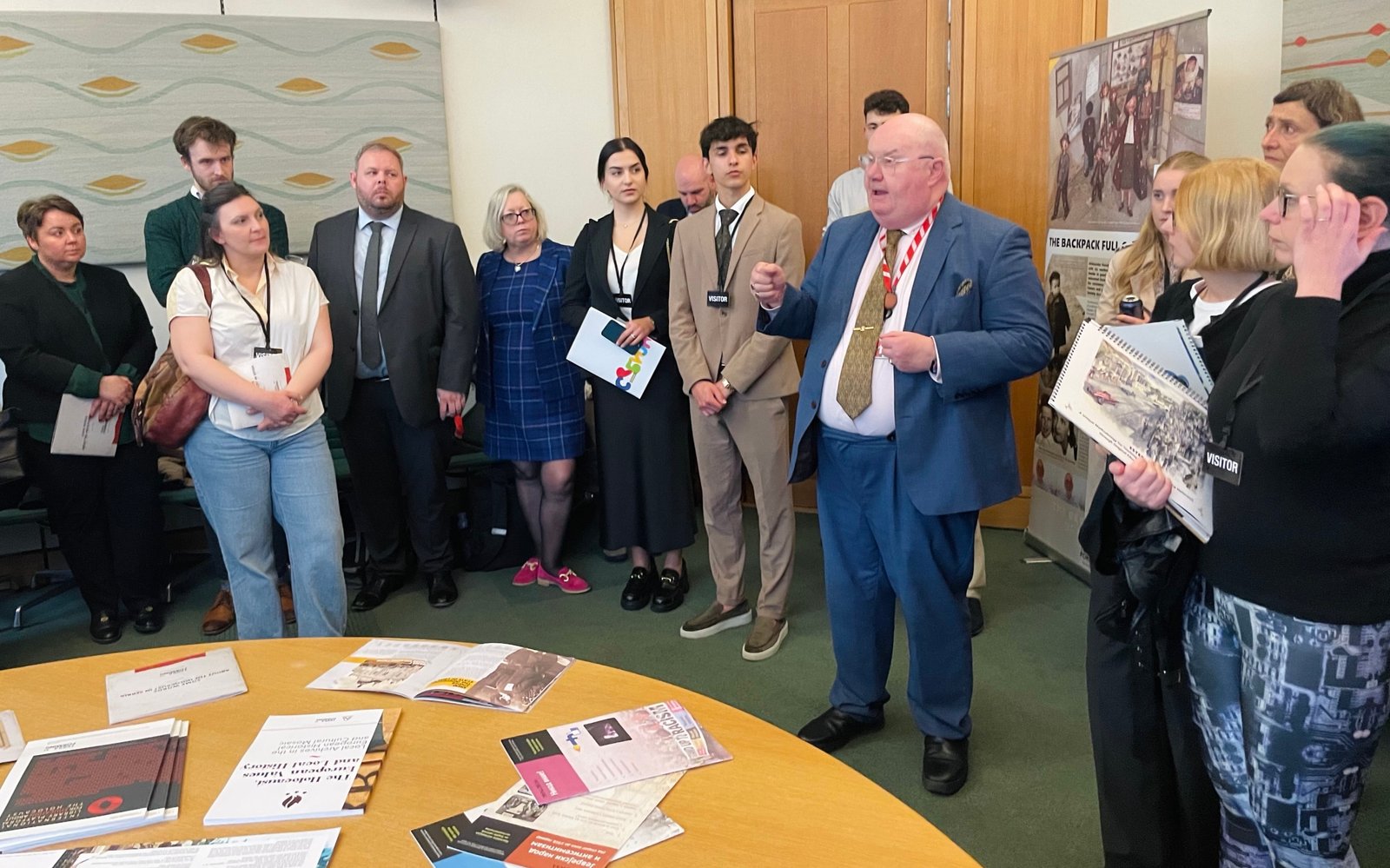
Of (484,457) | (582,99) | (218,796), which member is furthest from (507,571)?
(218,796)

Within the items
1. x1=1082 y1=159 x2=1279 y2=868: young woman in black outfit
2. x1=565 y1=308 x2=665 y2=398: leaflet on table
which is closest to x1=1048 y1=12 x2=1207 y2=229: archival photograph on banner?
x1=1082 y1=159 x2=1279 y2=868: young woman in black outfit

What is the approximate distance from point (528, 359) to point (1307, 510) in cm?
302

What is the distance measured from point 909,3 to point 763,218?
6.28 feet

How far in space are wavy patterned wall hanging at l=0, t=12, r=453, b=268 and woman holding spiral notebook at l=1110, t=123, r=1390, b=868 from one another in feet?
14.7

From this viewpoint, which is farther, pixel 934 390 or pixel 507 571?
pixel 507 571

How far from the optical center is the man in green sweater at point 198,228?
12.4 feet

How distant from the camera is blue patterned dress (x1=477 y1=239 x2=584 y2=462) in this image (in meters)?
4.03

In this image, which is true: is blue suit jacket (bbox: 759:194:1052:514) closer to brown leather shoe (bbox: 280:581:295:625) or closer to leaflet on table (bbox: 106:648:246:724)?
leaflet on table (bbox: 106:648:246:724)

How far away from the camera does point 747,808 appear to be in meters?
1.28

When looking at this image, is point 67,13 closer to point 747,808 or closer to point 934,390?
point 934,390

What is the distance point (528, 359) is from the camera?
4.03 meters

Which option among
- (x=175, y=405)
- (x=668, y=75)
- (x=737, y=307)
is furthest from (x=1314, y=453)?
(x=668, y=75)

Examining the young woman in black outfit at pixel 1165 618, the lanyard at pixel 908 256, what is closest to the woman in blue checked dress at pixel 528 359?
the lanyard at pixel 908 256

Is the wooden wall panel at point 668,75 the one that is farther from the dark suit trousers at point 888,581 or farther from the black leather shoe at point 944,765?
the black leather shoe at point 944,765
